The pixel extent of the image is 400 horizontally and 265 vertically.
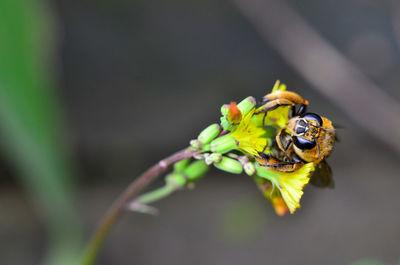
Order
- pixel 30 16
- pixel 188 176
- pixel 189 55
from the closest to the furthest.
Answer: pixel 188 176
pixel 30 16
pixel 189 55

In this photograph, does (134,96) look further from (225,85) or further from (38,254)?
(38,254)

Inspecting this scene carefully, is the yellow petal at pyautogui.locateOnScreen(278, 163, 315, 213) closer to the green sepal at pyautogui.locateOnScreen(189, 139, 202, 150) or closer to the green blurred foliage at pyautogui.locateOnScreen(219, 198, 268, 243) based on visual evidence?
the green sepal at pyautogui.locateOnScreen(189, 139, 202, 150)

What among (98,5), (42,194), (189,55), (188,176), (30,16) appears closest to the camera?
(188,176)

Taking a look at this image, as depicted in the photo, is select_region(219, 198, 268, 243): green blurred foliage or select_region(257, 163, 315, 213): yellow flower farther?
select_region(219, 198, 268, 243): green blurred foliage

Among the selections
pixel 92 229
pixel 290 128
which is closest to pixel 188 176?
pixel 290 128

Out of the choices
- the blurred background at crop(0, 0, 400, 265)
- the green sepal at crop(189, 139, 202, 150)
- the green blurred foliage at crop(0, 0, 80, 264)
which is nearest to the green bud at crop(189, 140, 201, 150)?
the green sepal at crop(189, 139, 202, 150)

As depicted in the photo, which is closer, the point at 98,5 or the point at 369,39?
the point at 98,5
